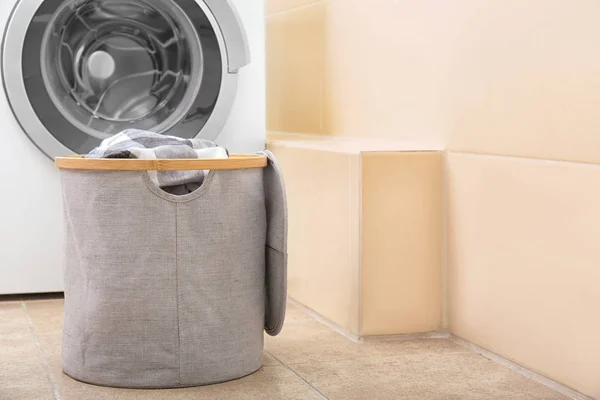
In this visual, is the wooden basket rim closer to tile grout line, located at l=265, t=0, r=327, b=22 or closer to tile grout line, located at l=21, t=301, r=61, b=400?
tile grout line, located at l=21, t=301, r=61, b=400

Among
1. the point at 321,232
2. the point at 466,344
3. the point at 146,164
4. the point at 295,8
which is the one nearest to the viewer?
the point at 146,164

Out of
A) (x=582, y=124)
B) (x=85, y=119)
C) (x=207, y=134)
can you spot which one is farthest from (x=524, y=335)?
(x=85, y=119)

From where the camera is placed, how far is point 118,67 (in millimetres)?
2246

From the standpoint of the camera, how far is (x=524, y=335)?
158 cm

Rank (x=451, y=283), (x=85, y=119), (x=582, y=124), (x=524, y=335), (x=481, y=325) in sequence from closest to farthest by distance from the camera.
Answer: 1. (x=582, y=124)
2. (x=524, y=335)
3. (x=481, y=325)
4. (x=451, y=283)
5. (x=85, y=119)

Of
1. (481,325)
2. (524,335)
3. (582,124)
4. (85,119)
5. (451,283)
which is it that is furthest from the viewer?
(85,119)

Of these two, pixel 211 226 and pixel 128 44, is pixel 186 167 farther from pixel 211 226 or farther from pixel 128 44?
pixel 128 44

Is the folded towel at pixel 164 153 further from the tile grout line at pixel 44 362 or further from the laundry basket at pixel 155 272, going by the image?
the tile grout line at pixel 44 362

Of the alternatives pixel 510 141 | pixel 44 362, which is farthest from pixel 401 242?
pixel 44 362

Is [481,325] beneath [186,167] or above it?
beneath

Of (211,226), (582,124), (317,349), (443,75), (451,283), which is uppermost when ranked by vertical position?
(443,75)

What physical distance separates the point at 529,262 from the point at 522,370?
0.19m

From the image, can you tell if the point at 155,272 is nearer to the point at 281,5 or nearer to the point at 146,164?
the point at 146,164

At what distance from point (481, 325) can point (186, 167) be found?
66 centimetres
